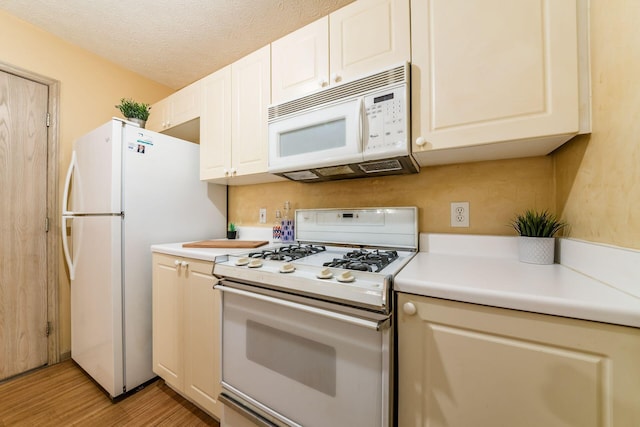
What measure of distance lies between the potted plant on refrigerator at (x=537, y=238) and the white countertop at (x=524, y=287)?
4 centimetres

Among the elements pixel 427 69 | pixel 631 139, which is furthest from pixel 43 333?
pixel 631 139

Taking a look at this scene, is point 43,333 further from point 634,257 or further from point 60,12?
point 634,257

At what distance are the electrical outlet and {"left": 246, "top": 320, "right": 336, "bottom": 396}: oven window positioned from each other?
90cm

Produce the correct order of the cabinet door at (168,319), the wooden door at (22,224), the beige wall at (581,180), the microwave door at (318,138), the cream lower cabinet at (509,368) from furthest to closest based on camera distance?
1. the wooden door at (22,224)
2. the cabinet door at (168,319)
3. the microwave door at (318,138)
4. the beige wall at (581,180)
5. the cream lower cabinet at (509,368)

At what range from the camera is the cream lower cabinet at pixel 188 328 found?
127 cm

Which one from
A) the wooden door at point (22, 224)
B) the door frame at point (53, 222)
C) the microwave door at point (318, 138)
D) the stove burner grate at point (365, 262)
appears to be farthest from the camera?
the door frame at point (53, 222)

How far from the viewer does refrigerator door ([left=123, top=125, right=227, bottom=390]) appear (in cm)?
155

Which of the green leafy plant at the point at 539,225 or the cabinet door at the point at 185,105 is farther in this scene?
the cabinet door at the point at 185,105

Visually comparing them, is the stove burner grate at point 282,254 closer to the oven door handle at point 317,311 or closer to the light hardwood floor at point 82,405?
the oven door handle at point 317,311

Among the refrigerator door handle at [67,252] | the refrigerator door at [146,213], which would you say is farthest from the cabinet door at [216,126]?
the refrigerator door handle at [67,252]

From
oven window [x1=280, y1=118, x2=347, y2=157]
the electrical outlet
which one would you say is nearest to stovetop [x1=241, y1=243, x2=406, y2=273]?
the electrical outlet

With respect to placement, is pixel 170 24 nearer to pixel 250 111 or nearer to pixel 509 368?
pixel 250 111

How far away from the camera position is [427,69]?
40.1 inches

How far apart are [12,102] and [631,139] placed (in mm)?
3287
